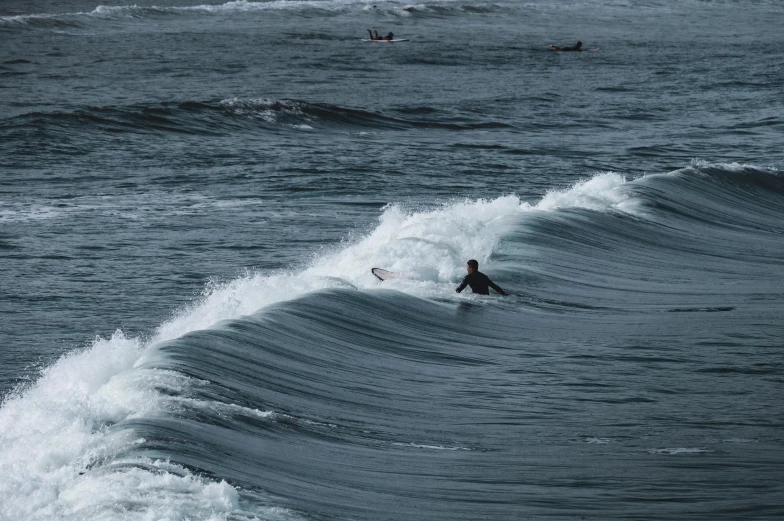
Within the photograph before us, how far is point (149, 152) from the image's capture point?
33125mm

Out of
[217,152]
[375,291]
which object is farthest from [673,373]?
[217,152]

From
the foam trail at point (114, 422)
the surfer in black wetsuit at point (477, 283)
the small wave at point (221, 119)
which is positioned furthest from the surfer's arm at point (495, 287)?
the small wave at point (221, 119)

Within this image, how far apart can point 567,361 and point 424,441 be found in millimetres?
3225

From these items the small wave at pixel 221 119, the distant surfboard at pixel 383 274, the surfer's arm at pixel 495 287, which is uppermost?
the surfer's arm at pixel 495 287

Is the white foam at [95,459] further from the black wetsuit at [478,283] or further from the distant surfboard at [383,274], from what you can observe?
the distant surfboard at [383,274]

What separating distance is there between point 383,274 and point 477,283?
5.04ft

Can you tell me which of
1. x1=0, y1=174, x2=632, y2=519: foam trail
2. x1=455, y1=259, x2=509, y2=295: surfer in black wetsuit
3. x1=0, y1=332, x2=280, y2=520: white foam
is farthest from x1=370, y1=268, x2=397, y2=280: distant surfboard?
x1=0, y1=332, x2=280, y2=520: white foam

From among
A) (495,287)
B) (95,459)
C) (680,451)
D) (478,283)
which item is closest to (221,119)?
(478,283)

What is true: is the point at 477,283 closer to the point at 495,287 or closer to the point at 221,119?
the point at 495,287

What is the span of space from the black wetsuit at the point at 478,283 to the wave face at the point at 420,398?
0.25 m

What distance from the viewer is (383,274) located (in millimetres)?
18359

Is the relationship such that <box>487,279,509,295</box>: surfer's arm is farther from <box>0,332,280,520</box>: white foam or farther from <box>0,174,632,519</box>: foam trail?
<box>0,332,280,520</box>: white foam

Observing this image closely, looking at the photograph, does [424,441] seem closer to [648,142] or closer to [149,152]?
[149,152]

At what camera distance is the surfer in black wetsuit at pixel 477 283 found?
17.5m
